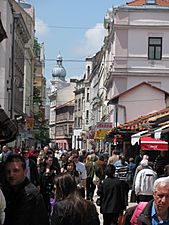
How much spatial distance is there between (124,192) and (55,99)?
543ft

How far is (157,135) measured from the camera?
20562mm

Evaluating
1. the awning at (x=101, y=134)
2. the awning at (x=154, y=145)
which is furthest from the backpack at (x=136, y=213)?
the awning at (x=101, y=134)

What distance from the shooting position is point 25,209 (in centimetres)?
658

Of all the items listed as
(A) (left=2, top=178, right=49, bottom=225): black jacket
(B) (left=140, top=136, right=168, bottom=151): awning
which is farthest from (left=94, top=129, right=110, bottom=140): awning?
(A) (left=2, top=178, right=49, bottom=225): black jacket

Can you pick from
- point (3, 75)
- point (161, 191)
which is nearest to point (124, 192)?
point (161, 191)

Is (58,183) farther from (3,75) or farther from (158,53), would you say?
(3,75)

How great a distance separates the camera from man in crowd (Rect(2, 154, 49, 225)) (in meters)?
6.58

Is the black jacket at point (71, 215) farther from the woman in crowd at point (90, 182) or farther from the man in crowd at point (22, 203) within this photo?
the woman in crowd at point (90, 182)

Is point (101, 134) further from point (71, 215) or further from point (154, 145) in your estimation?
point (71, 215)

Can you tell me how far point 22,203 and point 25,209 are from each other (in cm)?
8

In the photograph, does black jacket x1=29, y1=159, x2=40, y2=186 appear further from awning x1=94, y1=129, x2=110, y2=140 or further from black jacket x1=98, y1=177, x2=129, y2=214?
awning x1=94, y1=129, x2=110, y2=140

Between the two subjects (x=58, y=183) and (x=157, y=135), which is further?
(x=157, y=135)

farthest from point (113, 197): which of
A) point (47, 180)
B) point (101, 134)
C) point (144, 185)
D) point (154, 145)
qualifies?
point (101, 134)

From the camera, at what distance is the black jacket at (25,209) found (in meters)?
6.57
